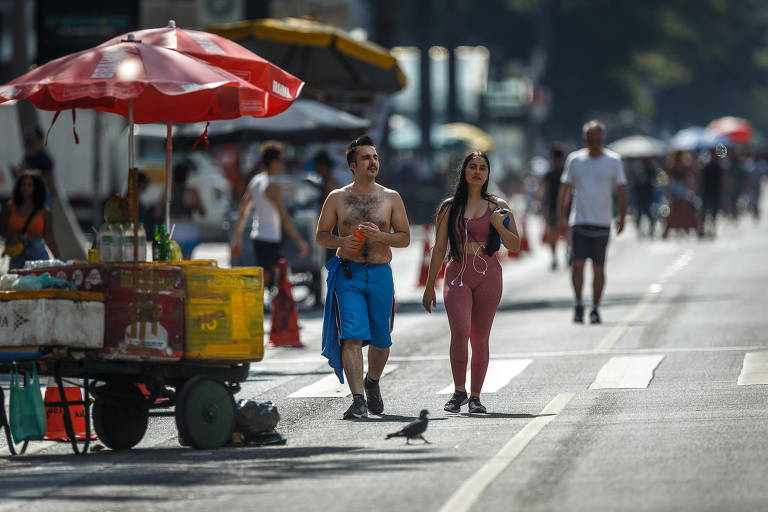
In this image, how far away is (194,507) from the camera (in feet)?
27.0

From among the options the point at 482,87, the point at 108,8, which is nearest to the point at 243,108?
the point at 108,8

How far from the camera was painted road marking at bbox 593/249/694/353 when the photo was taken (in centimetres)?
1630

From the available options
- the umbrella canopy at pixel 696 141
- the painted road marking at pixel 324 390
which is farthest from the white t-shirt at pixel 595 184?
the umbrella canopy at pixel 696 141

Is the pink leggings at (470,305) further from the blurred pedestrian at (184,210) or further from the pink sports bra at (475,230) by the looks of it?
the blurred pedestrian at (184,210)

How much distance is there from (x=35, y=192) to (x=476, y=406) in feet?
17.6

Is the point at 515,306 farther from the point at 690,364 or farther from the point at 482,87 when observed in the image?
the point at 482,87

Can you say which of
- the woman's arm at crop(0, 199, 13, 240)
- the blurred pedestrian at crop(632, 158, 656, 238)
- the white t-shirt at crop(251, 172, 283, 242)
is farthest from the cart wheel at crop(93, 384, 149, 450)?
the blurred pedestrian at crop(632, 158, 656, 238)

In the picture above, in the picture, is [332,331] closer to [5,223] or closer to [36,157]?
[5,223]

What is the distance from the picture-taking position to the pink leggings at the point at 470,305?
1178 centimetres

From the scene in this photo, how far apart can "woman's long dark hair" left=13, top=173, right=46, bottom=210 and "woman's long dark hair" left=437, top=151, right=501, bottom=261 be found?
4677mm

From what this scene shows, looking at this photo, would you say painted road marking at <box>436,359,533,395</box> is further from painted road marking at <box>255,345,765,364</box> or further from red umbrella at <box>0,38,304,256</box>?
red umbrella at <box>0,38,304,256</box>

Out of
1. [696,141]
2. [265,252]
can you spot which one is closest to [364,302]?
[265,252]

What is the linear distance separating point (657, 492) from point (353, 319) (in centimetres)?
376

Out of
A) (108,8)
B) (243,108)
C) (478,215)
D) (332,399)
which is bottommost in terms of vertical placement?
(332,399)
